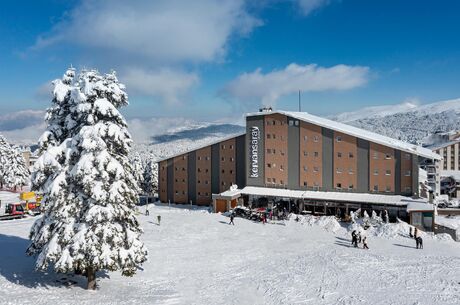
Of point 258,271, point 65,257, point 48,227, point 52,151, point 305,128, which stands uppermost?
point 305,128

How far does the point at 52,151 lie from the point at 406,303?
19.4m

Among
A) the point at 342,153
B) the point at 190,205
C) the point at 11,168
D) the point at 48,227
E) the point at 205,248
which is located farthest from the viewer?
the point at 11,168

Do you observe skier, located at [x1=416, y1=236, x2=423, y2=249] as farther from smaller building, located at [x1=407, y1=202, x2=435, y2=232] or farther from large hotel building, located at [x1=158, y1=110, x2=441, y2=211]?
large hotel building, located at [x1=158, y1=110, x2=441, y2=211]

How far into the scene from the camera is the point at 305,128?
4903cm

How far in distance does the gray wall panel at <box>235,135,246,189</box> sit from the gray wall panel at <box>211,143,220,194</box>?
290cm

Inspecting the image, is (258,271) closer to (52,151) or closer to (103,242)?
(103,242)

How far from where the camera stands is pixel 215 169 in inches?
2173

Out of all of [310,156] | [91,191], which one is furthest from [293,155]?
[91,191]

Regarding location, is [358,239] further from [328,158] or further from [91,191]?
[91,191]

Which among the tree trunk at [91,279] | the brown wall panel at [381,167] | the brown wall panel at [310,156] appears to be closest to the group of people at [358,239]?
the brown wall panel at [381,167]

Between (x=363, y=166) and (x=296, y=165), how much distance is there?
816cm

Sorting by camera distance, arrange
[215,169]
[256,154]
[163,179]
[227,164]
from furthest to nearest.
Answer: [163,179] → [215,169] → [227,164] → [256,154]

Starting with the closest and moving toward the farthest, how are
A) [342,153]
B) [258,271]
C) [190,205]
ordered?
[258,271] → [342,153] → [190,205]

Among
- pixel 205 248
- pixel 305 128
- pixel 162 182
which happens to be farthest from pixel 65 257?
pixel 162 182
